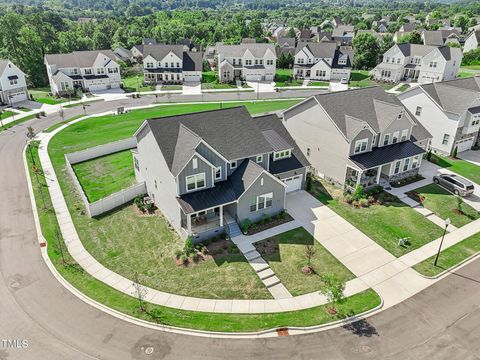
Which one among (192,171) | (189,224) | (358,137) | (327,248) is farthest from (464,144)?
(189,224)

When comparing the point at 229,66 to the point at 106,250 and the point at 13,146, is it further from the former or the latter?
the point at 106,250

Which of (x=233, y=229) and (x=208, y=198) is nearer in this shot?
(x=208, y=198)

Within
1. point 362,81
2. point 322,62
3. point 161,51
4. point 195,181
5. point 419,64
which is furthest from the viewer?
point 362,81

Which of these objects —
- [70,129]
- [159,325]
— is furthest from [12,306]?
[70,129]

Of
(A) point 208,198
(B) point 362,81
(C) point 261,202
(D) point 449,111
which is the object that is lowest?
(C) point 261,202

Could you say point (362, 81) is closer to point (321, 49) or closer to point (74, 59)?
point (321, 49)

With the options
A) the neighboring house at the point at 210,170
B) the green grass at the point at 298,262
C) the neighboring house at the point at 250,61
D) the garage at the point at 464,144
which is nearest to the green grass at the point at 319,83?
Answer: the neighboring house at the point at 250,61
